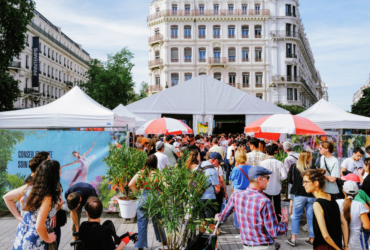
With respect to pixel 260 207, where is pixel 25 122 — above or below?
above

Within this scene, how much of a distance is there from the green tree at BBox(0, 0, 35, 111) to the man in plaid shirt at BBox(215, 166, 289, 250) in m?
20.0

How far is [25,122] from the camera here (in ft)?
29.1

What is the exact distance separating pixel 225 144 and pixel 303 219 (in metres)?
8.54

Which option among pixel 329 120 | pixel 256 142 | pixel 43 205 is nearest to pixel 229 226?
pixel 256 142

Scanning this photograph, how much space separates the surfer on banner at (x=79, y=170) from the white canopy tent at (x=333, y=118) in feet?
31.3

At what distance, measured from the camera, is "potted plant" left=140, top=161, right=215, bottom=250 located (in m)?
4.60

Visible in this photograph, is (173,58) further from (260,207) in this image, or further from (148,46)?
(260,207)

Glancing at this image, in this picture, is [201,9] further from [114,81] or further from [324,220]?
[324,220]

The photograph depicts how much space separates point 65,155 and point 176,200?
14.4ft

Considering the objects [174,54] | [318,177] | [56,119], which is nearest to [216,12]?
[174,54]

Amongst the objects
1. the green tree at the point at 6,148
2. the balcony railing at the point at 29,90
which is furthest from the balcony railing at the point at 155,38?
the green tree at the point at 6,148

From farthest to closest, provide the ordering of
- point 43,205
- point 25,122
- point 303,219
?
point 25,122 < point 303,219 < point 43,205

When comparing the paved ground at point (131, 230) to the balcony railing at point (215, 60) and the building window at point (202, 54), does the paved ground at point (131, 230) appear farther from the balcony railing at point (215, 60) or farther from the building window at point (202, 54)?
the building window at point (202, 54)

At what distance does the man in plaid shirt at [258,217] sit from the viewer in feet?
10.5
